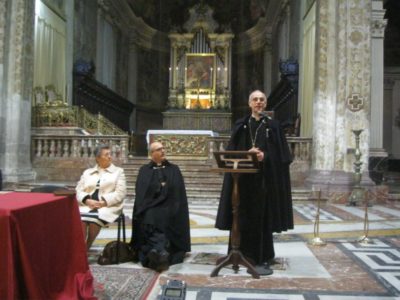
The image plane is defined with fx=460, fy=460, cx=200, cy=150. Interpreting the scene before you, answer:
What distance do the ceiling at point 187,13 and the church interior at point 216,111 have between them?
76mm

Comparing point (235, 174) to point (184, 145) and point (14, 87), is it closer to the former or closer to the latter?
point (14, 87)

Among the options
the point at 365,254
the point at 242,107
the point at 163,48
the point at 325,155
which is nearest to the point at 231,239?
the point at 365,254

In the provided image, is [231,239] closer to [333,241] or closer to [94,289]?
[94,289]

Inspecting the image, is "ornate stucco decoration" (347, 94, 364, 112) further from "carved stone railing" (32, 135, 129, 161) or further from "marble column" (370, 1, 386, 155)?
"carved stone railing" (32, 135, 129, 161)

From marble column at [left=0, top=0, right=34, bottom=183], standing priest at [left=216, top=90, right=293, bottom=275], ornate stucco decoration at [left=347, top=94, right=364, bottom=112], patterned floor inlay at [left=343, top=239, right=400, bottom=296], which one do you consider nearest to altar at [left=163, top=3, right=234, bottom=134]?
marble column at [left=0, top=0, right=34, bottom=183]

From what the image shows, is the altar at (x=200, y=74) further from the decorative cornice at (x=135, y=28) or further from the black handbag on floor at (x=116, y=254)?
the black handbag on floor at (x=116, y=254)


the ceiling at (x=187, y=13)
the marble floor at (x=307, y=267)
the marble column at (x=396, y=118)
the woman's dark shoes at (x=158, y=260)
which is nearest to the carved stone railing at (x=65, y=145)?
the marble floor at (x=307, y=267)

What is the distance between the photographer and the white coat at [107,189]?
193 inches

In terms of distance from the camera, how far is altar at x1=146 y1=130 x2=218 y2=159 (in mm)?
14812

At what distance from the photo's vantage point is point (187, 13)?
82.5 feet

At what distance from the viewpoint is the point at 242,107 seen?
23.9m

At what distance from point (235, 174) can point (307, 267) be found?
1351 millimetres

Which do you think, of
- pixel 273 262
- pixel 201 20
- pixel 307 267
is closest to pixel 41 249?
pixel 273 262

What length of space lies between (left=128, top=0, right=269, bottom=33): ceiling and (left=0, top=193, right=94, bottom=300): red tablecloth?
71.8 feet
